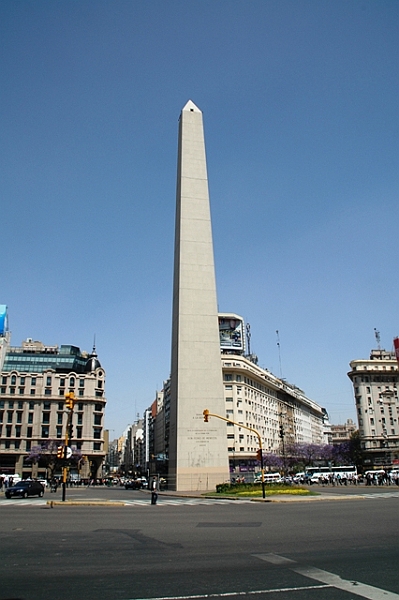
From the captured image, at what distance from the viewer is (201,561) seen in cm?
808

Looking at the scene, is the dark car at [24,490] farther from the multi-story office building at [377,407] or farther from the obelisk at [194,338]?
the multi-story office building at [377,407]

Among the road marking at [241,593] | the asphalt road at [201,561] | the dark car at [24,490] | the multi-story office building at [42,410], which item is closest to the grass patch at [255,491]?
the dark car at [24,490]

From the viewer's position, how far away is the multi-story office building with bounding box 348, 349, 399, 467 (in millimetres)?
97438

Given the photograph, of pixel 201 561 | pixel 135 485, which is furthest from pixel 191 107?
pixel 201 561

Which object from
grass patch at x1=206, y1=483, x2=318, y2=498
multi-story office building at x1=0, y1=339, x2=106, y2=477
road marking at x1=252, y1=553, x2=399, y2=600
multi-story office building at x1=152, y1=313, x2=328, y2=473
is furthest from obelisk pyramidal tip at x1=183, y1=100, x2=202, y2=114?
multi-story office building at x1=0, y1=339, x2=106, y2=477

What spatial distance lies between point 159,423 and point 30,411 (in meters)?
41.2

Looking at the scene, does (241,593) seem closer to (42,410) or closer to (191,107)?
(191,107)

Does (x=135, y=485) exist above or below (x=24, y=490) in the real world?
below

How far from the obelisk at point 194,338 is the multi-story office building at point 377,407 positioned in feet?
226

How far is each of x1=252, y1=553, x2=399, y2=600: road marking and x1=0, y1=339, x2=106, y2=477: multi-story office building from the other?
8929cm

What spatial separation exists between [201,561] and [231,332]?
8635 cm

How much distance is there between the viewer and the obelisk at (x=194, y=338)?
38625 mm

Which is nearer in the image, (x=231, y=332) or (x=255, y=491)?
(x=255, y=491)

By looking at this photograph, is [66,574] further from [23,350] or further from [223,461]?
[23,350]
